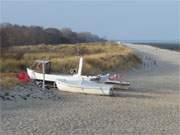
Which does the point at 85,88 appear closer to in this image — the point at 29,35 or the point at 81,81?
the point at 81,81

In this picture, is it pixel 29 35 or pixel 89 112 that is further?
pixel 29 35

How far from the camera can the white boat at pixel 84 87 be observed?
936 inches

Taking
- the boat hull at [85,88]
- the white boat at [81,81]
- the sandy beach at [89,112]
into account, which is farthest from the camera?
the white boat at [81,81]

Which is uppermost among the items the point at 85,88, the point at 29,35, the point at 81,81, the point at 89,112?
the point at 29,35

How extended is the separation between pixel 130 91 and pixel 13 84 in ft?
20.1

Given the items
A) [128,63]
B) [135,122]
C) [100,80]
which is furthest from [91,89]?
[128,63]

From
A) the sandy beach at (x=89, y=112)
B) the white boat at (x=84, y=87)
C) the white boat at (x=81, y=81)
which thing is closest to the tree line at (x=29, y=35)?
the white boat at (x=81, y=81)

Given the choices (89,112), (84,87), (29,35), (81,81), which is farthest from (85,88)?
(29,35)

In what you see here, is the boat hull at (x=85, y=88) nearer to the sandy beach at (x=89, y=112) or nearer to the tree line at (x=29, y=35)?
the sandy beach at (x=89, y=112)

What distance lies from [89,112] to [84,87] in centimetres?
608

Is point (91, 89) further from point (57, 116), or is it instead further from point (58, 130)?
point (58, 130)

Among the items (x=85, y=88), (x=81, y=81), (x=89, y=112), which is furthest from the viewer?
(x=81, y=81)

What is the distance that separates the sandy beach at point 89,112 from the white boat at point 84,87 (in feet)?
1.60

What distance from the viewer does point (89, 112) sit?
59.7ft
